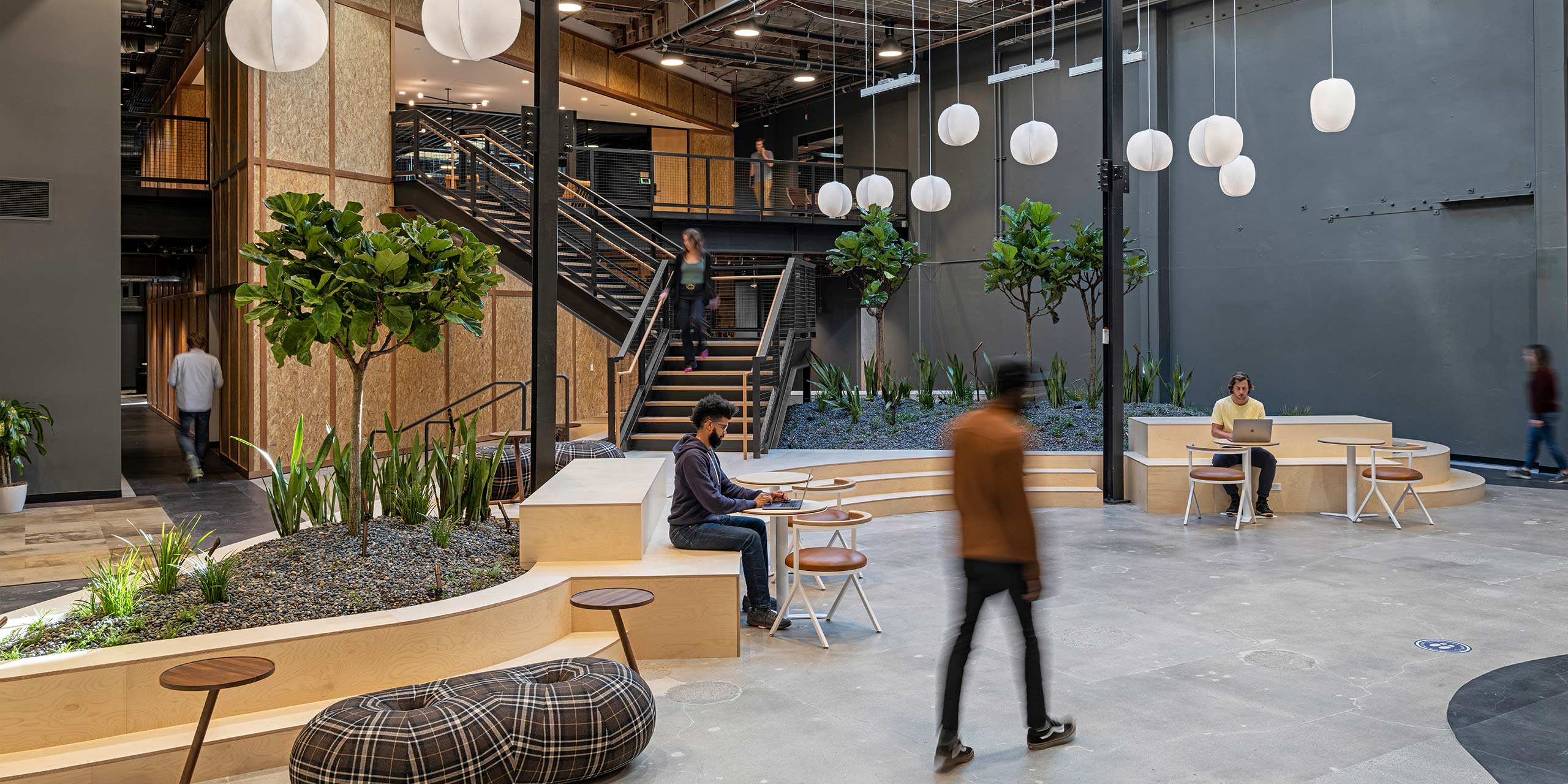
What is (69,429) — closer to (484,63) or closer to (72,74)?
(72,74)

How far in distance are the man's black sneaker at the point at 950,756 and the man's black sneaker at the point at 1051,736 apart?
0.95ft

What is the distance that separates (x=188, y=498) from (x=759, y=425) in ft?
17.2

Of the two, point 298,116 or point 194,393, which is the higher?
point 298,116

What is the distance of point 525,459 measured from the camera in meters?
7.82

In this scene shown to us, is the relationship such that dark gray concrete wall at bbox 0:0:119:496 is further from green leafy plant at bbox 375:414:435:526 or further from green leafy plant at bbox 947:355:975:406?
green leafy plant at bbox 947:355:975:406

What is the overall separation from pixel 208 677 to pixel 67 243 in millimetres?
8020

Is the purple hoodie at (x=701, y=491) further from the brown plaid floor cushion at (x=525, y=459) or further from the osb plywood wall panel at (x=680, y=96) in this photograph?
the osb plywood wall panel at (x=680, y=96)

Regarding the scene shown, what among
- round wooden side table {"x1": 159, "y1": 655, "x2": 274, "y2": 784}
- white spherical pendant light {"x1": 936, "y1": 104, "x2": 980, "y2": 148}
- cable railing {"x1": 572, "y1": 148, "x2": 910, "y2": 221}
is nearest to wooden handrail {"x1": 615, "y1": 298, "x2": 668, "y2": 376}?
white spherical pendant light {"x1": 936, "y1": 104, "x2": 980, "y2": 148}

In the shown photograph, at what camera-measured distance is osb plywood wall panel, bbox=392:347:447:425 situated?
41.0 ft

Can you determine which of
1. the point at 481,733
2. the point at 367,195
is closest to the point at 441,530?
the point at 481,733

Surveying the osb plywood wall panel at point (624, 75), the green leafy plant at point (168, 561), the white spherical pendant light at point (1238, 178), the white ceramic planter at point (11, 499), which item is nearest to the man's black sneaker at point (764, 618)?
the green leafy plant at point (168, 561)

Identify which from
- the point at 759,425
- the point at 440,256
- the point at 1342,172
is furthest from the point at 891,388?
the point at 440,256

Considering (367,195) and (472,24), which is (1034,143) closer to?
(472,24)

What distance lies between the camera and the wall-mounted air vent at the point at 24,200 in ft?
30.4
